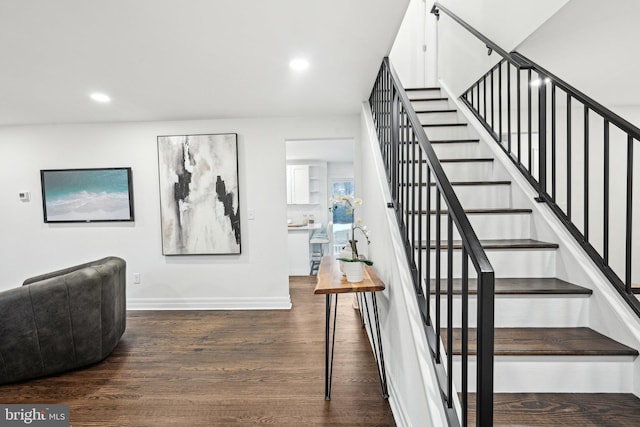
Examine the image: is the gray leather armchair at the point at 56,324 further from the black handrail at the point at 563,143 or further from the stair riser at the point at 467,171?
the black handrail at the point at 563,143

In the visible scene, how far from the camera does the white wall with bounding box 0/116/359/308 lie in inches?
157

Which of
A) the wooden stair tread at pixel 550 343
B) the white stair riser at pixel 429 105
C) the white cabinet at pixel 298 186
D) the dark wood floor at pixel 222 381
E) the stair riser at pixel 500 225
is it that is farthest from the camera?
the white cabinet at pixel 298 186

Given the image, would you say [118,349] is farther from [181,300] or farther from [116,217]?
[116,217]

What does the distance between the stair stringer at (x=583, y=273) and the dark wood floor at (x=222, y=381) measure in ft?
4.00

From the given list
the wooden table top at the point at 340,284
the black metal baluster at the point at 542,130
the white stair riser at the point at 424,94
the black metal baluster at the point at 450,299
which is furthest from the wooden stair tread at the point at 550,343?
the white stair riser at the point at 424,94

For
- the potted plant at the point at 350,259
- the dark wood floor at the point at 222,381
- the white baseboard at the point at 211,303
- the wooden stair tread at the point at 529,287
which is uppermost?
the potted plant at the point at 350,259

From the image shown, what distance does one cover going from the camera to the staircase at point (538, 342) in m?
1.30

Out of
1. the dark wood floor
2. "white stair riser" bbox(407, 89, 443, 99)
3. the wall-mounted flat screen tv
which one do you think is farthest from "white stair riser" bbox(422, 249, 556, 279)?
the wall-mounted flat screen tv

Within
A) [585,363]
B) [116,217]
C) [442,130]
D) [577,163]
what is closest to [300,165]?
[116,217]

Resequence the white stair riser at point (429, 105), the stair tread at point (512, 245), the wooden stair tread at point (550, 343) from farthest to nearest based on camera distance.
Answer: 1. the white stair riser at point (429, 105)
2. the stair tread at point (512, 245)
3. the wooden stair tread at point (550, 343)

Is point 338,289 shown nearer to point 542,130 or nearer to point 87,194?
point 542,130

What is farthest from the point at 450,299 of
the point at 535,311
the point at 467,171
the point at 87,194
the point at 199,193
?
the point at 87,194

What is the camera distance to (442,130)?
3.00m

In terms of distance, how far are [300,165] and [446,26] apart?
438 centimetres
